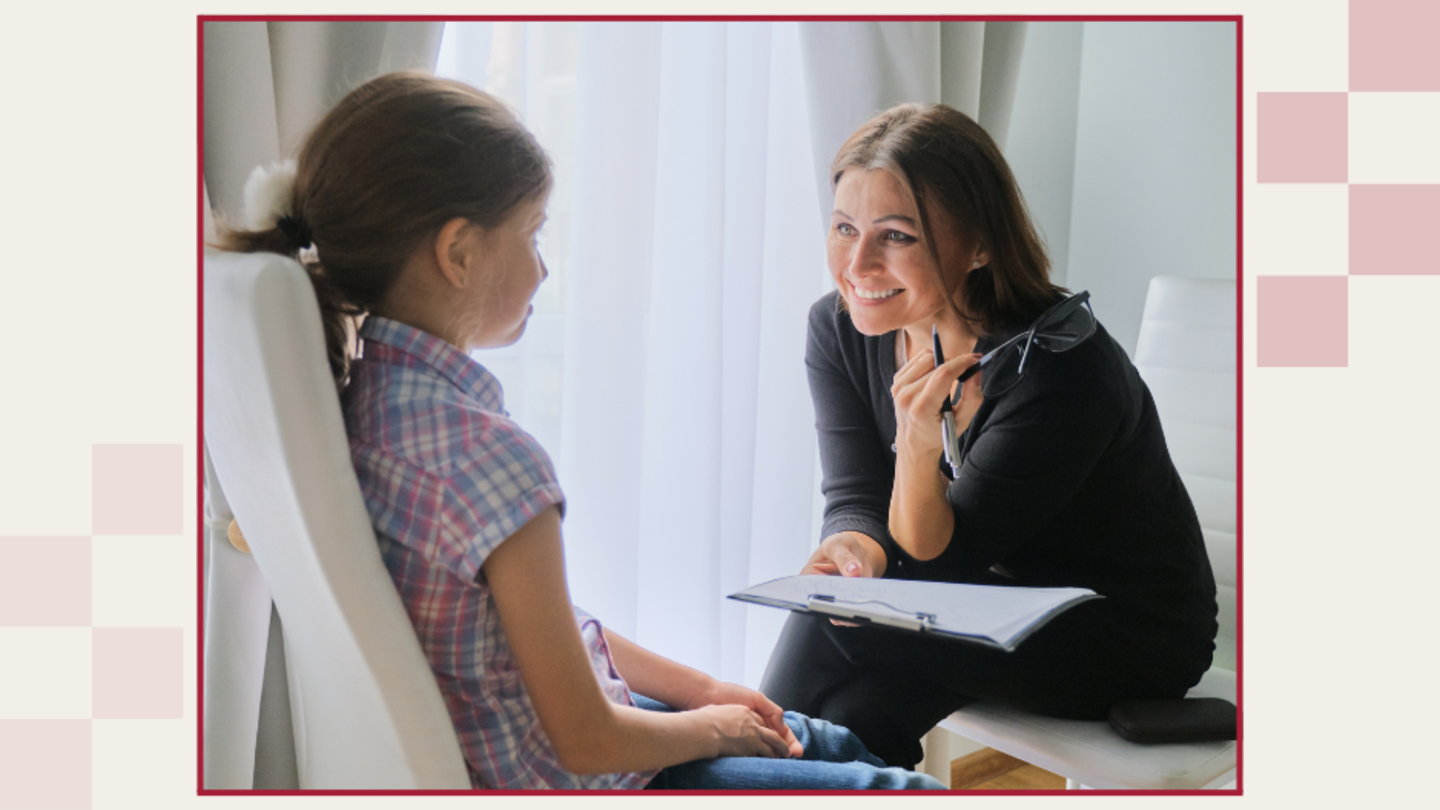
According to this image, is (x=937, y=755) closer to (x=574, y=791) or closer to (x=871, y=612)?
(x=871, y=612)

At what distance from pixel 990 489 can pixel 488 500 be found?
57cm

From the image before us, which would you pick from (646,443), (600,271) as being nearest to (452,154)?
(600,271)

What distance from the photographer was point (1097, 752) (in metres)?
0.97

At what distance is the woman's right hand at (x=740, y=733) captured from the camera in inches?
31.3

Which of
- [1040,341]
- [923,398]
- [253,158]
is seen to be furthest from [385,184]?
[1040,341]

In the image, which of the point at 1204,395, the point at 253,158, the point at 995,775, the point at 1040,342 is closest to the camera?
the point at 253,158

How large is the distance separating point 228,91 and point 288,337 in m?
0.48

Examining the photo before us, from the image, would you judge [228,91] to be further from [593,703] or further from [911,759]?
[911,759]

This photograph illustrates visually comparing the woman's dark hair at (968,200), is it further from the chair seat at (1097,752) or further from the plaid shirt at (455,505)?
the plaid shirt at (455,505)

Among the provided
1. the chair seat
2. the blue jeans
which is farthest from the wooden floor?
the blue jeans

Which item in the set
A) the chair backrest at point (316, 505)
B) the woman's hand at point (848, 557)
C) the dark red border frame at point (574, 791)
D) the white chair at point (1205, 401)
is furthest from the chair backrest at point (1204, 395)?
the chair backrest at point (316, 505)

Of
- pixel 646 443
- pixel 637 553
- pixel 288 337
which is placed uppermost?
pixel 288 337

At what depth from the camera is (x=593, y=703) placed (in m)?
0.68

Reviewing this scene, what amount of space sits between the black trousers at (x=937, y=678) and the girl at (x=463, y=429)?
0.98 feet
